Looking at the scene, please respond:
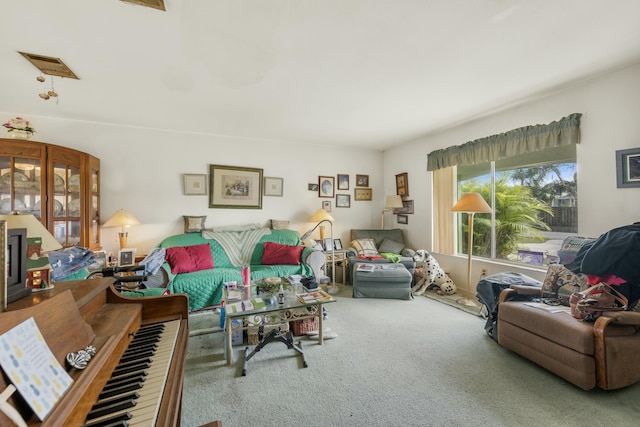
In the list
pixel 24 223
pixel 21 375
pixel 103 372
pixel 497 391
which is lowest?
pixel 497 391

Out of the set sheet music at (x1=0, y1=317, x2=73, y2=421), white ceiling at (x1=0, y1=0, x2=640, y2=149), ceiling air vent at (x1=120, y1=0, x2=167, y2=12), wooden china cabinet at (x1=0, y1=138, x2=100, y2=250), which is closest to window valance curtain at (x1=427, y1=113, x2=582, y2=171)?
white ceiling at (x1=0, y1=0, x2=640, y2=149)

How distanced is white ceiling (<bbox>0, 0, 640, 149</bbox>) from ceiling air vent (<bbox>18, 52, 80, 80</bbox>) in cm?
7

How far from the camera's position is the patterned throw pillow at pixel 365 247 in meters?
4.19

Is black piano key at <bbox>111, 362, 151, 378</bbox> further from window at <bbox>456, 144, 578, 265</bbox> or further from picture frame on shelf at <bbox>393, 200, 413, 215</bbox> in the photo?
picture frame on shelf at <bbox>393, 200, 413, 215</bbox>

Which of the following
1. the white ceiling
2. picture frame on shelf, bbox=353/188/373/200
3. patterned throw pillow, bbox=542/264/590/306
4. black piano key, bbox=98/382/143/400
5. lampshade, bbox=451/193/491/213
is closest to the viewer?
black piano key, bbox=98/382/143/400

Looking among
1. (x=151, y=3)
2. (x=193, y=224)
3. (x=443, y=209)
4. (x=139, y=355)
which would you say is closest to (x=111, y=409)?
(x=139, y=355)

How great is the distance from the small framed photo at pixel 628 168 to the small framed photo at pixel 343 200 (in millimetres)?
3352

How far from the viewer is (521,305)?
2.06 m

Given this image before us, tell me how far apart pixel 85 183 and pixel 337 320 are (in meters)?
3.32

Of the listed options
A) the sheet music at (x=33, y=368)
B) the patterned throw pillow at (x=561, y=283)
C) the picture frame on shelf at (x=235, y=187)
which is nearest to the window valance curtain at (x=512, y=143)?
the patterned throw pillow at (x=561, y=283)

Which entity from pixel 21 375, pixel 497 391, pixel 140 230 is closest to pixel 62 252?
pixel 140 230

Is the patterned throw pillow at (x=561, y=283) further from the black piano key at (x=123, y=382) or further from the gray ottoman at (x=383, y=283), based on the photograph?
the black piano key at (x=123, y=382)

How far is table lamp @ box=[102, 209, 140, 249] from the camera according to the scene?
3.21m

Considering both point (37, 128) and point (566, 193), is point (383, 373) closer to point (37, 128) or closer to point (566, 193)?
point (566, 193)
